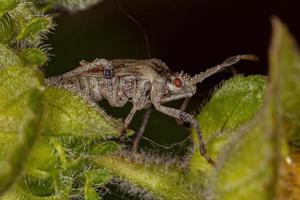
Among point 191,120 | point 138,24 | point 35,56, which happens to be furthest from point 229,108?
point 138,24

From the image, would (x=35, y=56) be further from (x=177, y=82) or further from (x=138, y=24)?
(x=138, y=24)

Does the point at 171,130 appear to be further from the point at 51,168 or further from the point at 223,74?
the point at 51,168

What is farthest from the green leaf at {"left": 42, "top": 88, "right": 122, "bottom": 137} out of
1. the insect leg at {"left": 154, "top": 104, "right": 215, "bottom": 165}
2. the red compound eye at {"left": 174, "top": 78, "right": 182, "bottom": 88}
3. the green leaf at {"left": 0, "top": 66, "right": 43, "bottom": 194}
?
the red compound eye at {"left": 174, "top": 78, "right": 182, "bottom": 88}

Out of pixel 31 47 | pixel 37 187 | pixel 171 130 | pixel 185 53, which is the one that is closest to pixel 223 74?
pixel 171 130

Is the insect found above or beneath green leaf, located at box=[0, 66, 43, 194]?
beneath

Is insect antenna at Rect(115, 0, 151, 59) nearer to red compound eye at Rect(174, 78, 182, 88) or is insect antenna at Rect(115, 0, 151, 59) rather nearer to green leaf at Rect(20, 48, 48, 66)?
red compound eye at Rect(174, 78, 182, 88)

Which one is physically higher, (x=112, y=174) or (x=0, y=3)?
(x=0, y=3)

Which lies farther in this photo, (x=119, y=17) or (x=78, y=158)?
(x=119, y=17)
